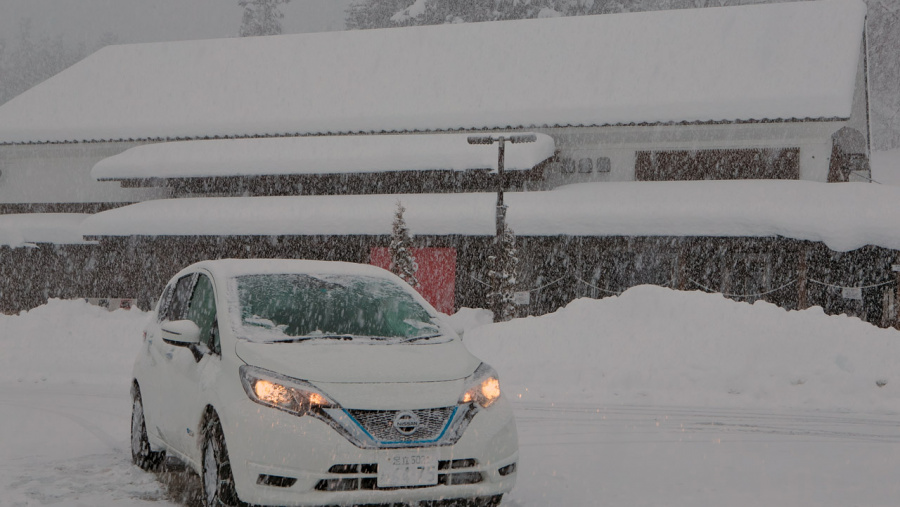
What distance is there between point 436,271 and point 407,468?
19.1 metres

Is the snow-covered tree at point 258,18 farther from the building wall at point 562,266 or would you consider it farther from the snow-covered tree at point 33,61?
the building wall at point 562,266

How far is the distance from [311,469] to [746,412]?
7.12 m

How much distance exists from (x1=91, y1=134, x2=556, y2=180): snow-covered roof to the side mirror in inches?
657

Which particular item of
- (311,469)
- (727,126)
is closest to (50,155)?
(727,126)

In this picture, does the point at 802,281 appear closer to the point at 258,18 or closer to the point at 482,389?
the point at 482,389

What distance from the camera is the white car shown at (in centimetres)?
493

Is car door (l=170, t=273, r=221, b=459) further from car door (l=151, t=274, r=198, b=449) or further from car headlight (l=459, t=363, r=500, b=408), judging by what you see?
car headlight (l=459, t=363, r=500, b=408)

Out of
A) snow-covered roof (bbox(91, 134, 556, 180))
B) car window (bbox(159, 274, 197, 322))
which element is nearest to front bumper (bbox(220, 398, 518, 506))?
car window (bbox(159, 274, 197, 322))

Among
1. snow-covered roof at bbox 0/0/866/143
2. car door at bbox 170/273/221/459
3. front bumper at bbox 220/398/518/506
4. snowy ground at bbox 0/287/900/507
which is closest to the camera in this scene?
front bumper at bbox 220/398/518/506

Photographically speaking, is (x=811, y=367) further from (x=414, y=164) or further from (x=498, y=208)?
(x=414, y=164)

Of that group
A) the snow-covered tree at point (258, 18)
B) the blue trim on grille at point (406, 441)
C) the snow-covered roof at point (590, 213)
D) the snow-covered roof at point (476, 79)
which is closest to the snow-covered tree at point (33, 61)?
the snow-covered tree at point (258, 18)

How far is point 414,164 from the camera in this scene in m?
23.8

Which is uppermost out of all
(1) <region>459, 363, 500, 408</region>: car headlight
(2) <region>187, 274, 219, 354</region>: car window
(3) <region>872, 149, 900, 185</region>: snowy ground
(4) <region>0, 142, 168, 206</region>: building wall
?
(3) <region>872, 149, 900, 185</region>: snowy ground

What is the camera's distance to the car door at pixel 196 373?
566cm
